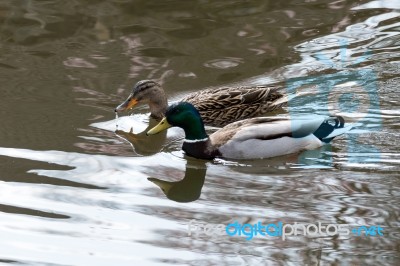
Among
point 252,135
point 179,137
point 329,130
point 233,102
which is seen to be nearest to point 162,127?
point 179,137

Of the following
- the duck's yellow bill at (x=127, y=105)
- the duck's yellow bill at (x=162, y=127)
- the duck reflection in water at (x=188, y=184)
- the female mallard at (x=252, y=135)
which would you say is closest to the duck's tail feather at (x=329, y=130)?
the female mallard at (x=252, y=135)

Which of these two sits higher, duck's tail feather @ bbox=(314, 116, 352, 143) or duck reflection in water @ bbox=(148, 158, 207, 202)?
duck's tail feather @ bbox=(314, 116, 352, 143)

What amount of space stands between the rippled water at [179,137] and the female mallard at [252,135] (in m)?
0.10

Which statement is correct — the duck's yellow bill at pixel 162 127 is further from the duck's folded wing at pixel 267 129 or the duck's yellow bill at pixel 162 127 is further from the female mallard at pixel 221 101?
the female mallard at pixel 221 101

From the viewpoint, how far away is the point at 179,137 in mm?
8930

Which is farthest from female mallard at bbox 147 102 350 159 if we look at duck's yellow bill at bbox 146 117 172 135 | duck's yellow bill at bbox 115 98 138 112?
duck's yellow bill at bbox 115 98 138 112

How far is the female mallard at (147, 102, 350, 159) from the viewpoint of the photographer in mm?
8164

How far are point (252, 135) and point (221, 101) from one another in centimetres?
116

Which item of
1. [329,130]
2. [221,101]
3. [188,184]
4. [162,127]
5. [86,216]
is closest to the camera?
[86,216]

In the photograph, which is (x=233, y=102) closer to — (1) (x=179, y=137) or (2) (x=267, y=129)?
(1) (x=179, y=137)

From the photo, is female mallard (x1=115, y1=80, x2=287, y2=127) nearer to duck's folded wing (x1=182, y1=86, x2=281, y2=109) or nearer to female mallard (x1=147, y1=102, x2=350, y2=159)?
duck's folded wing (x1=182, y1=86, x2=281, y2=109)

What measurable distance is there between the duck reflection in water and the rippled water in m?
0.02

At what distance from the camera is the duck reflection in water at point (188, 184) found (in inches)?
288

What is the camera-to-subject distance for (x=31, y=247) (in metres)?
6.29
